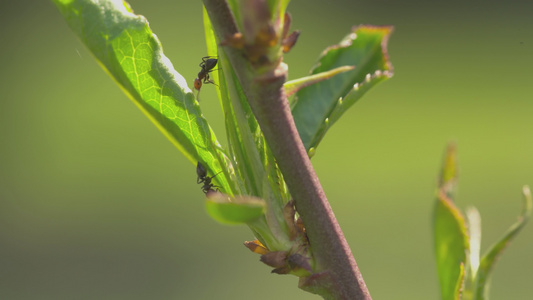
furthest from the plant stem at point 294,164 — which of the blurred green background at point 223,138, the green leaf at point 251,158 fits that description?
the blurred green background at point 223,138

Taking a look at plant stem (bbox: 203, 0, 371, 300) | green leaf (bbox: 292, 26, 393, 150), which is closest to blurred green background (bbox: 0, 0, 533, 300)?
green leaf (bbox: 292, 26, 393, 150)

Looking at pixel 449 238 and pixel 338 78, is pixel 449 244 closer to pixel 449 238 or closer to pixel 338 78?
pixel 449 238

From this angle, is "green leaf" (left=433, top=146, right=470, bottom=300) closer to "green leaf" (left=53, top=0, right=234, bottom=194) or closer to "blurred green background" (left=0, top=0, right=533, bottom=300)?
"green leaf" (left=53, top=0, right=234, bottom=194)

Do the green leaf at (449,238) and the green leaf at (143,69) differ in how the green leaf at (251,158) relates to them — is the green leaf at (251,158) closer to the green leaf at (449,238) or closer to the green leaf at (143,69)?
the green leaf at (143,69)

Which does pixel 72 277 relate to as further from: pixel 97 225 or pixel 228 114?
pixel 228 114

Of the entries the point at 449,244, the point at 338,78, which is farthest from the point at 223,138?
the point at 449,244
